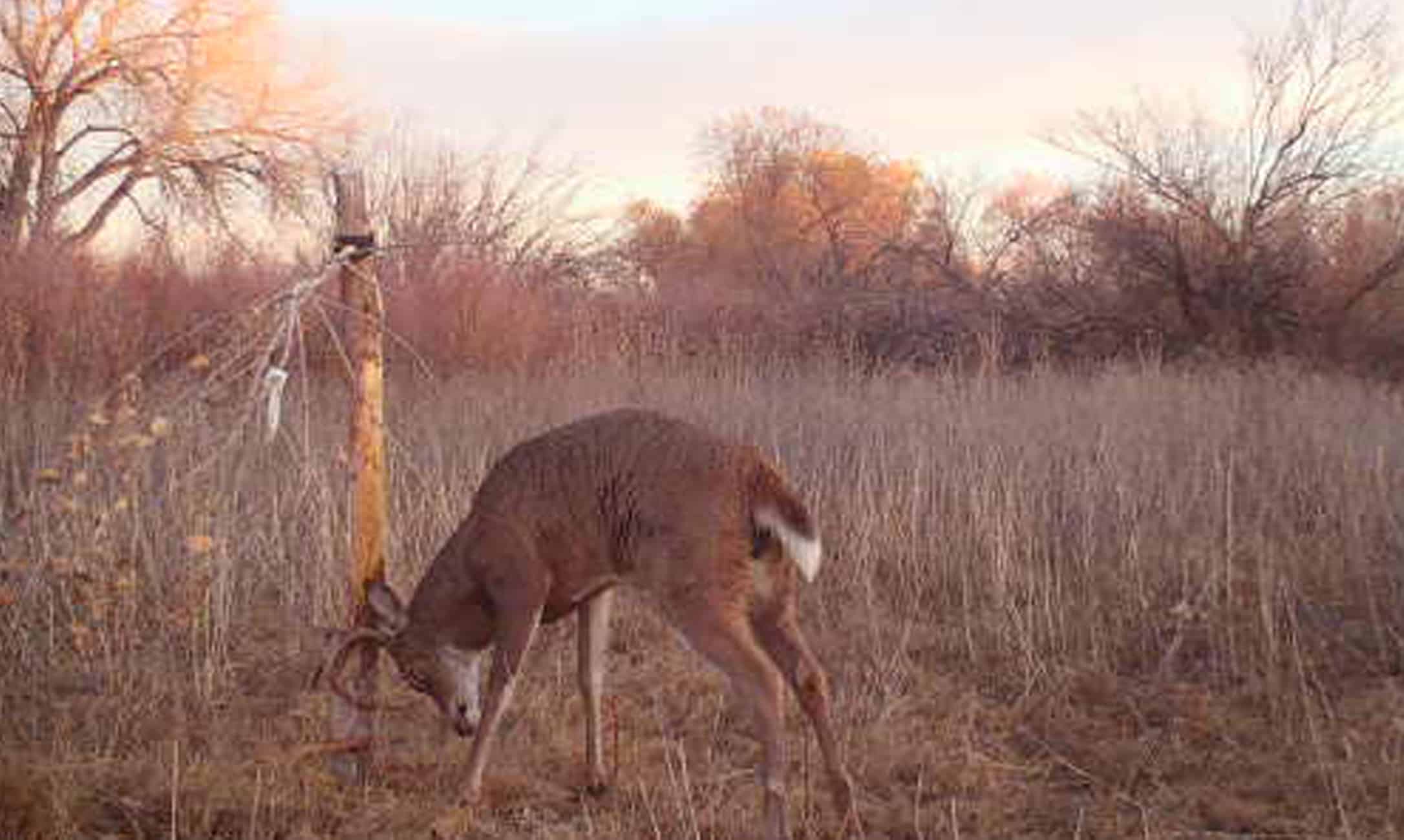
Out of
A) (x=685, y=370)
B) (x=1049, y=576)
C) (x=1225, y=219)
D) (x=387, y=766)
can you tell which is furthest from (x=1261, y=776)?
(x=1225, y=219)

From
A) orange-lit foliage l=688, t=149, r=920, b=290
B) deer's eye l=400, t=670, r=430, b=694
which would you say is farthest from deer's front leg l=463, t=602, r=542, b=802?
orange-lit foliage l=688, t=149, r=920, b=290

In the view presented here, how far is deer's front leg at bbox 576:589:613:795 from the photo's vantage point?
5.57 meters

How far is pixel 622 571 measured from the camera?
517cm

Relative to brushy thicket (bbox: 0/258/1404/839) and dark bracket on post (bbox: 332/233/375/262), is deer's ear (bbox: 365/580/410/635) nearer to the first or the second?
brushy thicket (bbox: 0/258/1404/839)

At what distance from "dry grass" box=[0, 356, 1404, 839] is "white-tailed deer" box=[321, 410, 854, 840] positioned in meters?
0.40

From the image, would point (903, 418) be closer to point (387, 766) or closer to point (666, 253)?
point (387, 766)

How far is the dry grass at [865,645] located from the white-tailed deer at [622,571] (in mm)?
405

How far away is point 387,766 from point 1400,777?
13.6 ft

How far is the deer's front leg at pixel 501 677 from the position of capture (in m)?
5.12

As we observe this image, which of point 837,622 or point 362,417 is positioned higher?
point 362,417

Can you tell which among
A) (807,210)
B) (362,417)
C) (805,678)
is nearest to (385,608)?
(362,417)

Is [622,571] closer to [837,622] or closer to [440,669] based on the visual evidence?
[440,669]

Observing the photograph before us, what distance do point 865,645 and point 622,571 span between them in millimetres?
2934

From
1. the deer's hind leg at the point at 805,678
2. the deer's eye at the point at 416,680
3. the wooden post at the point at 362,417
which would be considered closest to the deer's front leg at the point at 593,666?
the deer's eye at the point at 416,680
